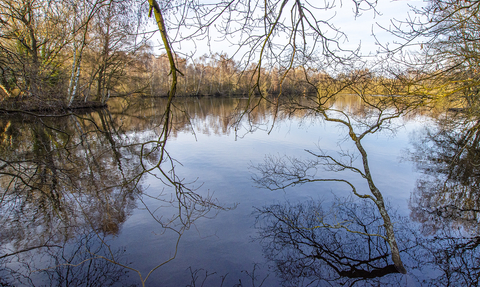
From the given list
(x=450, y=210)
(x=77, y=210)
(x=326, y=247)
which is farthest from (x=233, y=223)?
(x=450, y=210)

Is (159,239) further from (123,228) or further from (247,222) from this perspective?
(247,222)

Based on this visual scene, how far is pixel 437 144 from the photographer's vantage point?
1316 centimetres

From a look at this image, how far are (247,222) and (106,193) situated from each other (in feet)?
13.4

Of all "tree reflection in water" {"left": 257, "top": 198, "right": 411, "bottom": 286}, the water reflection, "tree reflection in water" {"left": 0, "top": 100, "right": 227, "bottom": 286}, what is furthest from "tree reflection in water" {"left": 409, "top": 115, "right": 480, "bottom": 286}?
"tree reflection in water" {"left": 0, "top": 100, "right": 227, "bottom": 286}

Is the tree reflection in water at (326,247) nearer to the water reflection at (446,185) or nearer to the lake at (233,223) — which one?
the lake at (233,223)

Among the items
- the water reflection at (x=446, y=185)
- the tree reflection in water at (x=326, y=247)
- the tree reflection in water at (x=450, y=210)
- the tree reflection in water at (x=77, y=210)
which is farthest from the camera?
the water reflection at (x=446, y=185)

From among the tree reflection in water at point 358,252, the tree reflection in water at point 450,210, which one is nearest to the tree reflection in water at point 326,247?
the tree reflection in water at point 358,252

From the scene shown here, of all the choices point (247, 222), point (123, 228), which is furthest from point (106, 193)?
point (247, 222)

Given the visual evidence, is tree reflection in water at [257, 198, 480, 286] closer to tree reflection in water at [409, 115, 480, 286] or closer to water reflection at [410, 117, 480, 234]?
tree reflection in water at [409, 115, 480, 286]

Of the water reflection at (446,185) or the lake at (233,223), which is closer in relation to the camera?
the lake at (233,223)

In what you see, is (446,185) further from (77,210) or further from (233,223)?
(77,210)

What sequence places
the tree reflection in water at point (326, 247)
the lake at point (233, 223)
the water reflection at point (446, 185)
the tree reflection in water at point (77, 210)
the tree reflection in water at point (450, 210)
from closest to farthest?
1. the tree reflection in water at point (77, 210)
2. the lake at point (233, 223)
3. the tree reflection in water at point (326, 247)
4. the tree reflection in water at point (450, 210)
5. the water reflection at point (446, 185)

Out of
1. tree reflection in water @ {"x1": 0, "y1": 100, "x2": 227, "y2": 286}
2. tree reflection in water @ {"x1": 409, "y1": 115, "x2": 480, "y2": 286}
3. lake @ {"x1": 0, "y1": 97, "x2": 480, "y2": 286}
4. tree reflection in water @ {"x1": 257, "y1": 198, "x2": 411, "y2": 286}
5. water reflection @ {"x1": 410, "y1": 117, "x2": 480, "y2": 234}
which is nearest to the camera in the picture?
tree reflection in water @ {"x1": 0, "y1": 100, "x2": 227, "y2": 286}

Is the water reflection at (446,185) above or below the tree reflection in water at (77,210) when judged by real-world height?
above
